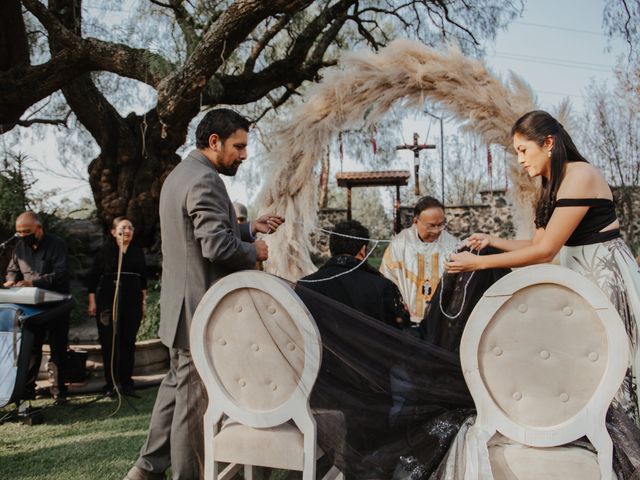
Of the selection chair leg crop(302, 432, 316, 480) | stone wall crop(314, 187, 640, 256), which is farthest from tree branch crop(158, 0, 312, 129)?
stone wall crop(314, 187, 640, 256)

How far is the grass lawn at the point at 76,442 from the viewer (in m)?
3.17

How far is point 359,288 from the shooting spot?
272 cm

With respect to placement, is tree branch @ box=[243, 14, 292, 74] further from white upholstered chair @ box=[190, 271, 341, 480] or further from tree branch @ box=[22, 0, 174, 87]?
white upholstered chair @ box=[190, 271, 341, 480]

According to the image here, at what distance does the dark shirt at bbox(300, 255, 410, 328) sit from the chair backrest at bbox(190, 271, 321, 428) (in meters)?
0.65

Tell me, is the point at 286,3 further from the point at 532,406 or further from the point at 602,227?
the point at 532,406

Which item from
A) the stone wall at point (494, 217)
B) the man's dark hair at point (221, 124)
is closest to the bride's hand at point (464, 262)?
the man's dark hair at point (221, 124)

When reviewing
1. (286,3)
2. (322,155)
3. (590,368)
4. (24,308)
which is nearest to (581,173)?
(590,368)

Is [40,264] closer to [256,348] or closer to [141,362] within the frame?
[141,362]

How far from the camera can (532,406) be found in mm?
1850

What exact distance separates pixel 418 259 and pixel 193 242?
80.4 inches

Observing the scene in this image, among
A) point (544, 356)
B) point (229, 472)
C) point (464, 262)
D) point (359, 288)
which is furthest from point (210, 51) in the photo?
point (544, 356)

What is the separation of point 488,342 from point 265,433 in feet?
2.93

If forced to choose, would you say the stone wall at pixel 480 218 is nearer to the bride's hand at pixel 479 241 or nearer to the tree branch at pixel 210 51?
the tree branch at pixel 210 51

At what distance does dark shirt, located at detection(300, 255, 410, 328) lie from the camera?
2699 millimetres
